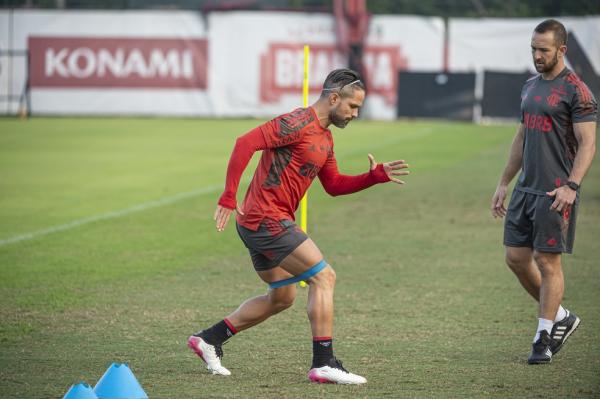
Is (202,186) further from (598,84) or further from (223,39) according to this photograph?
(223,39)

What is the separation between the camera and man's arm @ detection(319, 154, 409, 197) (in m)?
7.32

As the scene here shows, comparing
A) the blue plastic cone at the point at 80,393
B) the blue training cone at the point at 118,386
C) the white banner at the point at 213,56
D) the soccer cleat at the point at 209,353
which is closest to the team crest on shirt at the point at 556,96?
the soccer cleat at the point at 209,353

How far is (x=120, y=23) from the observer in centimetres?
4125

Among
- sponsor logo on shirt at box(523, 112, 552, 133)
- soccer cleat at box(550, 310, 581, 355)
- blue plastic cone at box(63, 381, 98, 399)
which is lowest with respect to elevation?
soccer cleat at box(550, 310, 581, 355)

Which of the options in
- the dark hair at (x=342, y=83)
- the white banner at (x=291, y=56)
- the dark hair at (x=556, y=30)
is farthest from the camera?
the white banner at (x=291, y=56)

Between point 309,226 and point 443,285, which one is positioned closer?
point 443,285

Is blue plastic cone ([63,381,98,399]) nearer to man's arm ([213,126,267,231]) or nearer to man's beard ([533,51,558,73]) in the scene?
man's arm ([213,126,267,231])

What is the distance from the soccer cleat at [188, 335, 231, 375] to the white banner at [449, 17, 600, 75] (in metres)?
33.9

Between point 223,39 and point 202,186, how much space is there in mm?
22312

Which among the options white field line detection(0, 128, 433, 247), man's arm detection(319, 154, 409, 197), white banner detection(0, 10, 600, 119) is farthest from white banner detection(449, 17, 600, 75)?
man's arm detection(319, 154, 409, 197)

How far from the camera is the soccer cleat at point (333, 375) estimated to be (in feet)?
22.6

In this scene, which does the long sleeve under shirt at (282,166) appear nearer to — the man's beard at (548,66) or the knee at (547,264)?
the man's beard at (548,66)

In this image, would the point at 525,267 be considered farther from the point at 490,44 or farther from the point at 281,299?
the point at 490,44

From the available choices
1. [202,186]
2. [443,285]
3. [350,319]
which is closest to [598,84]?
[202,186]
